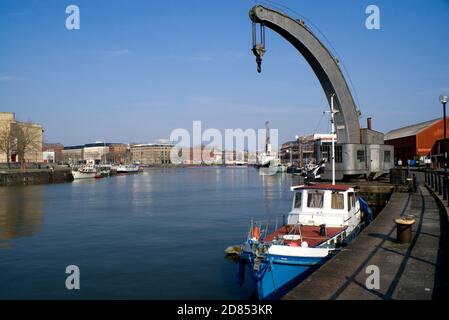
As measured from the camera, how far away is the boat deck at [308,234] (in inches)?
564

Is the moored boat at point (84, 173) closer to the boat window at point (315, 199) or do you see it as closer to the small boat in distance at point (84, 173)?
the small boat in distance at point (84, 173)

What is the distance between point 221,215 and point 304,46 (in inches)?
578

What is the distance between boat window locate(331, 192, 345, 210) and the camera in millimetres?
17641

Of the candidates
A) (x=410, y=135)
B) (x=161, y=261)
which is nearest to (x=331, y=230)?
(x=161, y=261)

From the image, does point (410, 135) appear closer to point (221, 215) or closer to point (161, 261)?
point (221, 215)

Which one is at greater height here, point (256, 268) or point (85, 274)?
point (256, 268)

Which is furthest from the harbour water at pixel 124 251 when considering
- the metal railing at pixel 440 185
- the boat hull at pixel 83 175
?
the boat hull at pixel 83 175

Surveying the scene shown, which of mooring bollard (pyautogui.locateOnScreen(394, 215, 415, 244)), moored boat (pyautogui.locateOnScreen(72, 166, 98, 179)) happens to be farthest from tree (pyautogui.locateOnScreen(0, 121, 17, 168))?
mooring bollard (pyautogui.locateOnScreen(394, 215, 415, 244))

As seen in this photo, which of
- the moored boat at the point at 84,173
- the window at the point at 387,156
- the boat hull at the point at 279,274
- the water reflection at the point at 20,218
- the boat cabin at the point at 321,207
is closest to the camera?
the boat hull at the point at 279,274

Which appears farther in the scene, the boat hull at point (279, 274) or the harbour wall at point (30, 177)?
the harbour wall at point (30, 177)

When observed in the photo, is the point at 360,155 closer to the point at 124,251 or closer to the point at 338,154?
the point at 338,154

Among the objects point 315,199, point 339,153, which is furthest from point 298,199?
point 339,153

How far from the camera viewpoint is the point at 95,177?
107562mm

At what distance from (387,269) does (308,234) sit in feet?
16.0
